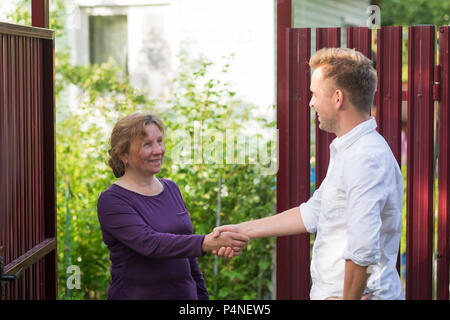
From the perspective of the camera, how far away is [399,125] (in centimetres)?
404

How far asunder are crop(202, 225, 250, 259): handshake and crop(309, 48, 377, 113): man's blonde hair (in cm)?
105

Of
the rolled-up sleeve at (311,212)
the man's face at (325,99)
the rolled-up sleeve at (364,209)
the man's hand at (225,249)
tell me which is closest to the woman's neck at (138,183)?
the man's hand at (225,249)

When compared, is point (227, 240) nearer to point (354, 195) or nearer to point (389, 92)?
point (354, 195)

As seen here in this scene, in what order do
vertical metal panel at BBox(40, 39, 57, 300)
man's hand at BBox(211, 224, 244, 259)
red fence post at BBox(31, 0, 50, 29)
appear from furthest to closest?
red fence post at BBox(31, 0, 50, 29), vertical metal panel at BBox(40, 39, 57, 300), man's hand at BBox(211, 224, 244, 259)

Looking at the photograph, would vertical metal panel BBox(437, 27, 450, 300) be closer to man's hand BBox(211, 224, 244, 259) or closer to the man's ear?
man's hand BBox(211, 224, 244, 259)

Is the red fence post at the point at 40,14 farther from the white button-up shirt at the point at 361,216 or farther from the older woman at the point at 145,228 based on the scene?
the white button-up shirt at the point at 361,216

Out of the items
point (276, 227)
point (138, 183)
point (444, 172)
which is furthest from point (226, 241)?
point (444, 172)

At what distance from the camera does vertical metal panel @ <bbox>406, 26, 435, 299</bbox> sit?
404 cm

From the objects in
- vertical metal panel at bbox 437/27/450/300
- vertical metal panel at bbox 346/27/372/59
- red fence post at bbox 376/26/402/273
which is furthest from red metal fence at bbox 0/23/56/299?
vertical metal panel at bbox 437/27/450/300

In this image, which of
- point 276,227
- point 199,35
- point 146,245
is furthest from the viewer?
point 199,35

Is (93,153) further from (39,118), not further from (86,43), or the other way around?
Answer: (86,43)

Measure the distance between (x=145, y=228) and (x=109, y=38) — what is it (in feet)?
21.4

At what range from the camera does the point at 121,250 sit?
138 inches
